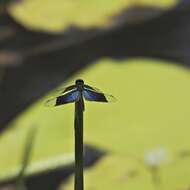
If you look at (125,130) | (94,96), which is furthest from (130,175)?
(94,96)

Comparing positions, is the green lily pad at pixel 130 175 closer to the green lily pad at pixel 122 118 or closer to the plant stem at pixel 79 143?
the green lily pad at pixel 122 118

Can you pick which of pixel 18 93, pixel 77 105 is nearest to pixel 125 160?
pixel 18 93

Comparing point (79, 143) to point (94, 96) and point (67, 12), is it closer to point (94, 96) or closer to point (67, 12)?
point (94, 96)

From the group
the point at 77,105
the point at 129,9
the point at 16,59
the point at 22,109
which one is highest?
the point at 129,9

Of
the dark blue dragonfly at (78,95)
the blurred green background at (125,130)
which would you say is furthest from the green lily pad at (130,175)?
the dark blue dragonfly at (78,95)

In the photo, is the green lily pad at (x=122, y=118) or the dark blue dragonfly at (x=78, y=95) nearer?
the dark blue dragonfly at (x=78, y=95)

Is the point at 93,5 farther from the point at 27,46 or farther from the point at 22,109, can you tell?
the point at 22,109

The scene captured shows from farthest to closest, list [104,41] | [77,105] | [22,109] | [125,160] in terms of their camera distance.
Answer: [104,41] < [22,109] < [125,160] < [77,105]

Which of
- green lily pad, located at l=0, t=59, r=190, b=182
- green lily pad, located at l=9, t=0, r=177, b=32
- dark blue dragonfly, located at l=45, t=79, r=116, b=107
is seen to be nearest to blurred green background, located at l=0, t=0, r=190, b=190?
green lily pad, located at l=0, t=59, r=190, b=182
